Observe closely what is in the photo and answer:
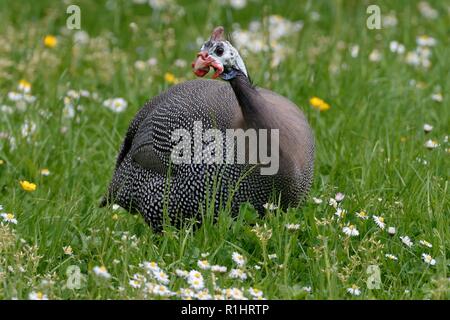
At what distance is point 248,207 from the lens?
389 cm

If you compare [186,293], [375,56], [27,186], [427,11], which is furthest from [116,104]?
[427,11]

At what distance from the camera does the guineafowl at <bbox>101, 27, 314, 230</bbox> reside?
12.6 feet

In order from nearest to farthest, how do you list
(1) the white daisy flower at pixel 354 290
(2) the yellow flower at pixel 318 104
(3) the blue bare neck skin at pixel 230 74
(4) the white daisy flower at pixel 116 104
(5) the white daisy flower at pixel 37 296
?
(5) the white daisy flower at pixel 37 296 < (1) the white daisy flower at pixel 354 290 < (3) the blue bare neck skin at pixel 230 74 < (2) the yellow flower at pixel 318 104 < (4) the white daisy flower at pixel 116 104

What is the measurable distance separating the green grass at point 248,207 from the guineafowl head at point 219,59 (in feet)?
1.65

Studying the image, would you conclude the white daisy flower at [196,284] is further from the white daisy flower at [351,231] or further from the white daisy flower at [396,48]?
the white daisy flower at [396,48]

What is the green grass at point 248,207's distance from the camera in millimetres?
3545

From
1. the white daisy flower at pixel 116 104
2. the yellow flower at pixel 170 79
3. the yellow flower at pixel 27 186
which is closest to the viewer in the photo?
the yellow flower at pixel 27 186

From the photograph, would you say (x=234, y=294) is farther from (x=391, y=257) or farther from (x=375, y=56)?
(x=375, y=56)

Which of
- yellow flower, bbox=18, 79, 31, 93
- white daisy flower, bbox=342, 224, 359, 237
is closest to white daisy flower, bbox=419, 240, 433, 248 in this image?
white daisy flower, bbox=342, 224, 359, 237

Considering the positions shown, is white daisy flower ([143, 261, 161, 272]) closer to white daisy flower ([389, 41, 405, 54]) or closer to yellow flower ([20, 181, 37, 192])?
yellow flower ([20, 181, 37, 192])

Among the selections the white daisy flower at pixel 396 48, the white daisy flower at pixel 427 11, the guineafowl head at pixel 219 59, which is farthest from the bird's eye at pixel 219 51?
the white daisy flower at pixel 427 11

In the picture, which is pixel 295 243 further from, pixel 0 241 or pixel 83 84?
pixel 83 84

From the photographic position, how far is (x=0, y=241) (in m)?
3.48

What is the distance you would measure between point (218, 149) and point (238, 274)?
60 cm
